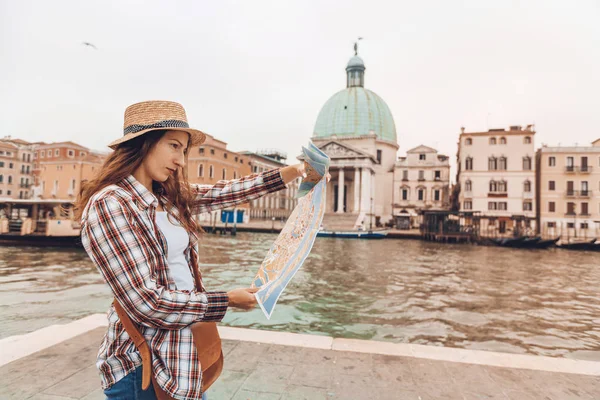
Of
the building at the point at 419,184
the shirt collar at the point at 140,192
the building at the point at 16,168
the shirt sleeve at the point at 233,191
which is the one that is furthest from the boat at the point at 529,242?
the building at the point at 16,168

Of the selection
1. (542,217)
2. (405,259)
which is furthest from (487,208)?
(405,259)

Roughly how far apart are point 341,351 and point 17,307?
6.47 metres

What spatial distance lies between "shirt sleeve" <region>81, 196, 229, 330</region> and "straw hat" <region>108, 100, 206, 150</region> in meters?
0.28

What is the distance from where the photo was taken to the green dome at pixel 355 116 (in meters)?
49.2

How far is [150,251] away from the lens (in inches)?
45.7

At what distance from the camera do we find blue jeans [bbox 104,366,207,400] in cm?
119

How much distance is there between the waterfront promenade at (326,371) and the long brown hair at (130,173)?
1557 mm

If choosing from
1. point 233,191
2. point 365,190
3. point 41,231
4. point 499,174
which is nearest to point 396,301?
point 233,191

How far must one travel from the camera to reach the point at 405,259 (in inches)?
651

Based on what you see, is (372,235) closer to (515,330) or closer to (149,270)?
(515,330)

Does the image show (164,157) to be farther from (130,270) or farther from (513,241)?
(513,241)

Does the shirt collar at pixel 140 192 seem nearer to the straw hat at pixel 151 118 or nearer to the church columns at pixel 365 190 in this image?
the straw hat at pixel 151 118

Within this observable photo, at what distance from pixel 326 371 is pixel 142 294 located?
7.14 feet

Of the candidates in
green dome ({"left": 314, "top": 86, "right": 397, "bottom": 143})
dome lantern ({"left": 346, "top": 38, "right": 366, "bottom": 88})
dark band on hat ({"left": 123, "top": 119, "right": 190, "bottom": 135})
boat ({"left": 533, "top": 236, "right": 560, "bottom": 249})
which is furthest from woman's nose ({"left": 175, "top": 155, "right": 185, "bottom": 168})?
dome lantern ({"left": 346, "top": 38, "right": 366, "bottom": 88})
